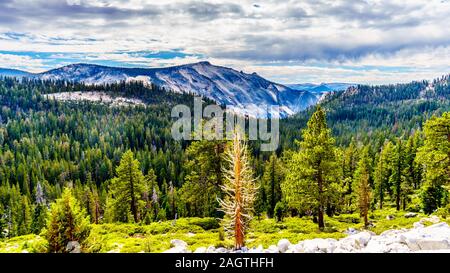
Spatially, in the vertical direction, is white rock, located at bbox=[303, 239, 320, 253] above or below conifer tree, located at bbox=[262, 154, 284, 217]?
above

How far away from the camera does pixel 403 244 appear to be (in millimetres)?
12266

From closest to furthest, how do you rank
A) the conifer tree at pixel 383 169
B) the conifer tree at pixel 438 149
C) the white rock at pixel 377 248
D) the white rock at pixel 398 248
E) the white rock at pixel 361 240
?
the white rock at pixel 377 248 < the white rock at pixel 398 248 < the white rock at pixel 361 240 < the conifer tree at pixel 438 149 < the conifer tree at pixel 383 169

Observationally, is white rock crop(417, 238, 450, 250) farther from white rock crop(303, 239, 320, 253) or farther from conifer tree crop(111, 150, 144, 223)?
conifer tree crop(111, 150, 144, 223)

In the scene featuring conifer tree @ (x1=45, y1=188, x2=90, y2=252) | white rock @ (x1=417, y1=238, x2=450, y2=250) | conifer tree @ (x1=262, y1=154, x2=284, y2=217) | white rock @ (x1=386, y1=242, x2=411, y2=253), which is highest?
white rock @ (x1=417, y1=238, x2=450, y2=250)

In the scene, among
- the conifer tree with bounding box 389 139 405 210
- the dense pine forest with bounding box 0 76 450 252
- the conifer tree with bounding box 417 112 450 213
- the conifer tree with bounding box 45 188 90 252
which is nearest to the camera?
the conifer tree with bounding box 45 188 90 252

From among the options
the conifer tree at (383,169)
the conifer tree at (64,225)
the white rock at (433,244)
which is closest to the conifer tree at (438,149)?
the white rock at (433,244)

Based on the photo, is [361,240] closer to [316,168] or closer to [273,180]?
[316,168]

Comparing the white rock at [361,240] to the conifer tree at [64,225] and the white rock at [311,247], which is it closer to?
the white rock at [311,247]

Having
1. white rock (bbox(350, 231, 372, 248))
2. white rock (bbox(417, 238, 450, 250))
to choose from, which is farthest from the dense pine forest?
white rock (bbox(417, 238, 450, 250))

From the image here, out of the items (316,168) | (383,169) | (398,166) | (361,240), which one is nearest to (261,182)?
(383,169)
